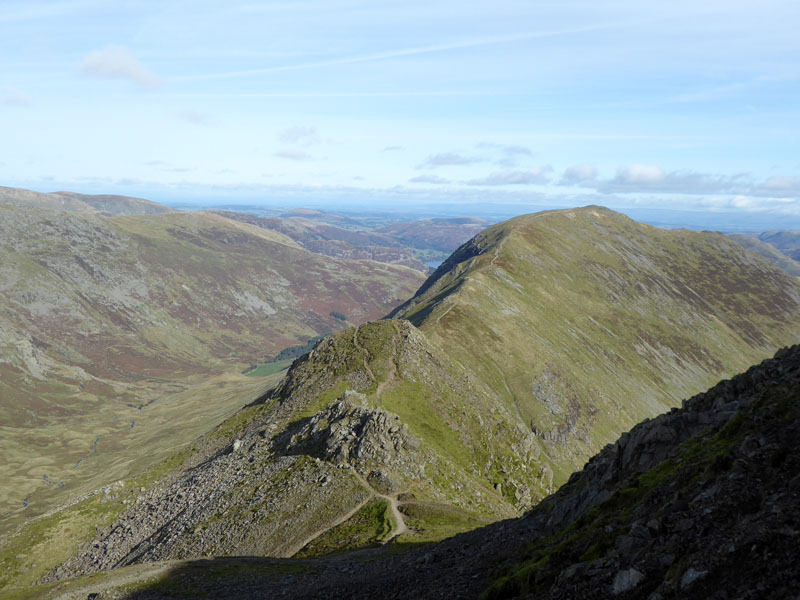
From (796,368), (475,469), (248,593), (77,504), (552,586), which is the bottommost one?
(77,504)

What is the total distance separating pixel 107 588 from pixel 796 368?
6849 cm

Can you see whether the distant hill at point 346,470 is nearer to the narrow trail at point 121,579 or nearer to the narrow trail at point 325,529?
the narrow trail at point 325,529

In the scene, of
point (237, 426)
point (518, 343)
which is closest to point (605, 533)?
point (237, 426)

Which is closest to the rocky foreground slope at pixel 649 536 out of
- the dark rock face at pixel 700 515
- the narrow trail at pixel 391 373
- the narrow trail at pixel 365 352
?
the dark rock face at pixel 700 515

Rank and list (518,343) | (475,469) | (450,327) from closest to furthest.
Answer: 1. (475,469)
2. (450,327)
3. (518,343)

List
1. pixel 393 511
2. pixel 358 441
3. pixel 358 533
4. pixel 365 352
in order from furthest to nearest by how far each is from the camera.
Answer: pixel 365 352 < pixel 358 441 < pixel 393 511 < pixel 358 533

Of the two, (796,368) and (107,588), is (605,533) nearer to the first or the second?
(796,368)

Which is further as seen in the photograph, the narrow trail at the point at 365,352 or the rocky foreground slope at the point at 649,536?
the narrow trail at the point at 365,352

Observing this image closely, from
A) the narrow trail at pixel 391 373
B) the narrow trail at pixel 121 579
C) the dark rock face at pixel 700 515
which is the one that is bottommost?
the narrow trail at pixel 121 579

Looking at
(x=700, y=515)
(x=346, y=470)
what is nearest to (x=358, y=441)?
(x=346, y=470)

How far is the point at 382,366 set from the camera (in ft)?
365

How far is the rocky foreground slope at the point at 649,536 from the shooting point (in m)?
19.9

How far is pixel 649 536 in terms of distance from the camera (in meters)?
25.0

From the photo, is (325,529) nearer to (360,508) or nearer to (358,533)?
(360,508)
